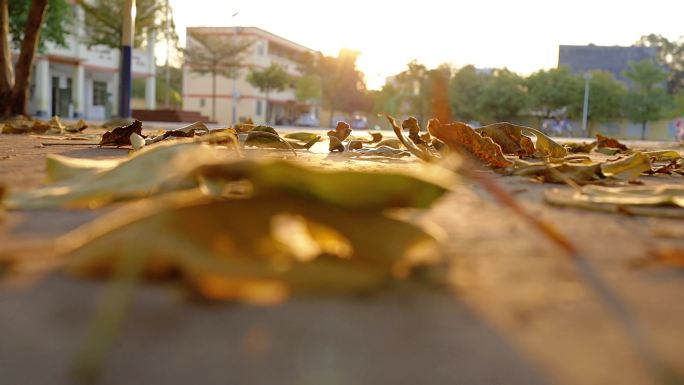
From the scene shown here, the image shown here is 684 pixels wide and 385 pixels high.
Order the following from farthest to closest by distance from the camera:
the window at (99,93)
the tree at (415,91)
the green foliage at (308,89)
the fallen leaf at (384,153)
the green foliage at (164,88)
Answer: the green foliage at (164,88)
the tree at (415,91)
the green foliage at (308,89)
the window at (99,93)
the fallen leaf at (384,153)

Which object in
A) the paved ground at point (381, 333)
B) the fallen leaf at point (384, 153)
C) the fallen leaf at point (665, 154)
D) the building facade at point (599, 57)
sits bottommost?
the paved ground at point (381, 333)

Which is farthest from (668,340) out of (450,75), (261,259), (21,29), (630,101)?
(450,75)

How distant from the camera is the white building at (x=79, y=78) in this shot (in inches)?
1097

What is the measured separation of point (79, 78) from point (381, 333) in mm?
32345

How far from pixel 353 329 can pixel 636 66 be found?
142 ft

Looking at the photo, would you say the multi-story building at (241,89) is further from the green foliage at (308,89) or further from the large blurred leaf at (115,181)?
the large blurred leaf at (115,181)

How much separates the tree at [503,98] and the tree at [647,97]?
6.14 m

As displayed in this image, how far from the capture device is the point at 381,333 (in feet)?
1.86

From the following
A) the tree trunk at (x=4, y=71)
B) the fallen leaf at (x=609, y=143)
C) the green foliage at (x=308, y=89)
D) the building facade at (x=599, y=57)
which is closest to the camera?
the fallen leaf at (x=609, y=143)

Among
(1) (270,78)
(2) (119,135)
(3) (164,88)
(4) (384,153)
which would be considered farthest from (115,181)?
(3) (164,88)

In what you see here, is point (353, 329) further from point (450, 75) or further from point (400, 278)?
point (450, 75)

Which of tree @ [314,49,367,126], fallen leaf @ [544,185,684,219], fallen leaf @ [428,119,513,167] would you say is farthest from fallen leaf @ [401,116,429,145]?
tree @ [314,49,367,126]

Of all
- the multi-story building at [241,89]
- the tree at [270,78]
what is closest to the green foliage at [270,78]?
the tree at [270,78]

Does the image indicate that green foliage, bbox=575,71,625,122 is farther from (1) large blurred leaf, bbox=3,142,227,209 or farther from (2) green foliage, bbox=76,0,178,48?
(1) large blurred leaf, bbox=3,142,227,209
